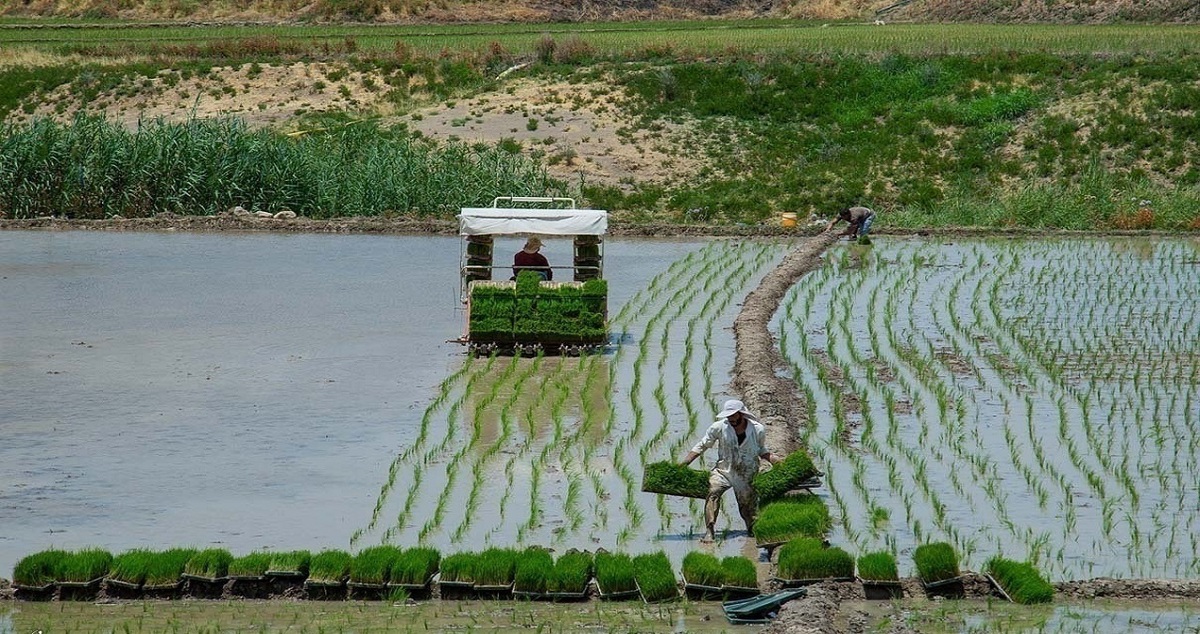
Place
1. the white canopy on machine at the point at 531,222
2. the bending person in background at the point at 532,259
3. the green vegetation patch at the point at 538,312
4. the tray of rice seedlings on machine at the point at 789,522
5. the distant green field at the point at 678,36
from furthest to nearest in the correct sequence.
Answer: the distant green field at the point at 678,36 → the bending person in background at the point at 532,259 → the white canopy on machine at the point at 531,222 → the green vegetation patch at the point at 538,312 → the tray of rice seedlings on machine at the point at 789,522

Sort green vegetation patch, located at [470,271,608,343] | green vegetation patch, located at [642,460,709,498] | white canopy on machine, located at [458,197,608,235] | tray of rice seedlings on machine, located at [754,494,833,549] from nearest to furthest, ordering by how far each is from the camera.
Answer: tray of rice seedlings on machine, located at [754,494,833,549] < green vegetation patch, located at [642,460,709,498] < green vegetation patch, located at [470,271,608,343] < white canopy on machine, located at [458,197,608,235]

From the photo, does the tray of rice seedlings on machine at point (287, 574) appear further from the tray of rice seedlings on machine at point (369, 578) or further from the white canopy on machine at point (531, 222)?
the white canopy on machine at point (531, 222)

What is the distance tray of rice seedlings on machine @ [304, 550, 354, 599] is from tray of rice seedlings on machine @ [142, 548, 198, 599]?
63 centimetres

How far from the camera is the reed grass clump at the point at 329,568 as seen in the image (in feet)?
26.8

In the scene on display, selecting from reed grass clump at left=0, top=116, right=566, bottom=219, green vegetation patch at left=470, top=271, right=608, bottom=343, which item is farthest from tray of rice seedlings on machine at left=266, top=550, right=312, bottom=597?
reed grass clump at left=0, top=116, right=566, bottom=219

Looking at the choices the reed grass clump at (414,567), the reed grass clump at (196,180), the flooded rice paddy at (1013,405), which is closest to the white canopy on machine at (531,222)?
the flooded rice paddy at (1013,405)

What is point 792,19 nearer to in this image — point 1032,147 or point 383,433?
point 1032,147

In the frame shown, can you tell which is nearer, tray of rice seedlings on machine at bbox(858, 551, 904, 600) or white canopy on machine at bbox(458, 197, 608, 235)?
tray of rice seedlings on machine at bbox(858, 551, 904, 600)

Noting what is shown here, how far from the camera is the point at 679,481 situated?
370 inches

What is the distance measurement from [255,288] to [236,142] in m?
8.51

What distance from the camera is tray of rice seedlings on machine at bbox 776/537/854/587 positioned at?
8.10 meters

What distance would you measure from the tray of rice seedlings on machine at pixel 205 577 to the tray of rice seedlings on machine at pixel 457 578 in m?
1.08

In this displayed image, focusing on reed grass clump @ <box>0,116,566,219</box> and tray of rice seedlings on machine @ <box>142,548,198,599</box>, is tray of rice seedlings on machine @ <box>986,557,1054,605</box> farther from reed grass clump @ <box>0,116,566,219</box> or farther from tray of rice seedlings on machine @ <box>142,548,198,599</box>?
reed grass clump @ <box>0,116,566,219</box>

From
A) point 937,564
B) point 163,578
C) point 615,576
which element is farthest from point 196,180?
point 937,564
